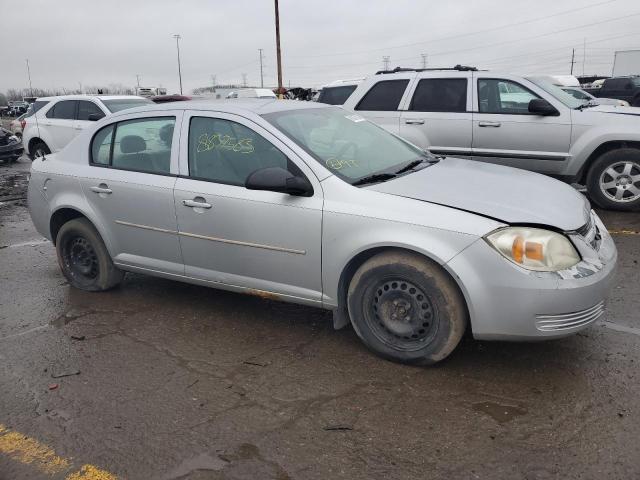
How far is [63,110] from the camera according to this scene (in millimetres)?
11711

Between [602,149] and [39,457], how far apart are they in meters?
6.98

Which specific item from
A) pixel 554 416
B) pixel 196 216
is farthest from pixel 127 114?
pixel 554 416

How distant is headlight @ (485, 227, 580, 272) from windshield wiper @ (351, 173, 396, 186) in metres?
0.90

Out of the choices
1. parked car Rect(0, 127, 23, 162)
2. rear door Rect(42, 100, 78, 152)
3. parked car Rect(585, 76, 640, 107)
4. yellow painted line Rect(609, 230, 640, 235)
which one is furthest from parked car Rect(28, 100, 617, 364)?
parked car Rect(585, 76, 640, 107)

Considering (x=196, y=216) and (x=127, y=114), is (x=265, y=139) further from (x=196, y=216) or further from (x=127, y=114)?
(x=127, y=114)

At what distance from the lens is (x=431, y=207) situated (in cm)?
332

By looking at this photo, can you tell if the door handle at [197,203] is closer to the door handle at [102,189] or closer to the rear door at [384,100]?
the door handle at [102,189]

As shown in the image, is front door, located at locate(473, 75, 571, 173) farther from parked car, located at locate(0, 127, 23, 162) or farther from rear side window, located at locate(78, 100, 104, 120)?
parked car, located at locate(0, 127, 23, 162)

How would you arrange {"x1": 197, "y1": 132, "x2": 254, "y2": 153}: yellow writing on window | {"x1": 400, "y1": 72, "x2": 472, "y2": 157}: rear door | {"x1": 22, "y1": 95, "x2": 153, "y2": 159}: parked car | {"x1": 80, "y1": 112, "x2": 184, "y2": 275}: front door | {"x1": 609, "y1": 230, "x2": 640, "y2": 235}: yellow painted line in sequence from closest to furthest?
{"x1": 197, "y1": 132, "x2": 254, "y2": 153}: yellow writing on window < {"x1": 80, "y1": 112, "x2": 184, "y2": 275}: front door < {"x1": 609, "y1": 230, "x2": 640, "y2": 235}: yellow painted line < {"x1": 400, "y1": 72, "x2": 472, "y2": 157}: rear door < {"x1": 22, "y1": 95, "x2": 153, "y2": 159}: parked car

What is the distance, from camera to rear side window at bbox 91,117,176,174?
14.3 feet

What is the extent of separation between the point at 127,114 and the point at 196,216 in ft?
4.30

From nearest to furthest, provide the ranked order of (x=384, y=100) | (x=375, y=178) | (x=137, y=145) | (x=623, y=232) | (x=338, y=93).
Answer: (x=375, y=178), (x=137, y=145), (x=623, y=232), (x=384, y=100), (x=338, y=93)

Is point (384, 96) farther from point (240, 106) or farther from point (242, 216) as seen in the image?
point (242, 216)

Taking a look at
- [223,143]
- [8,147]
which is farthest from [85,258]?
[8,147]
